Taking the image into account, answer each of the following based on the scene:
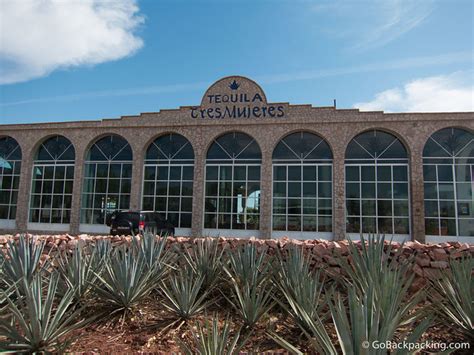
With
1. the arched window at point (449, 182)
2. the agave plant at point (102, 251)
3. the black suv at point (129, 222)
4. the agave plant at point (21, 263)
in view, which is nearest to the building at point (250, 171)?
the arched window at point (449, 182)

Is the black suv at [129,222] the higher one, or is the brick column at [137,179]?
the brick column at [137,179]

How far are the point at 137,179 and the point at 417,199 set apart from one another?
1591 cm

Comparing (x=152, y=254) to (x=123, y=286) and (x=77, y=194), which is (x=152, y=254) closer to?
(x=123, y=286)

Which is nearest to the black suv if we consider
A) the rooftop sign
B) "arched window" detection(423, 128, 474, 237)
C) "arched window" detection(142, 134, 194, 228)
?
"arched window" detection(142, 134, 194, 228)

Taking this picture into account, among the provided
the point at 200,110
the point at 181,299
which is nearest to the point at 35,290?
the point at 181,299

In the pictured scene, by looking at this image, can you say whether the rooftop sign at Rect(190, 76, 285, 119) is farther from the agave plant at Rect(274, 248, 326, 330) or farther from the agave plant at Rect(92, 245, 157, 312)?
the agave plant at Rect(92, 245, 157, 312)

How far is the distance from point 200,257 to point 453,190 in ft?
56.3

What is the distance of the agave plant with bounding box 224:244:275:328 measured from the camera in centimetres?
398

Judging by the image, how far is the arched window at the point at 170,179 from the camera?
65.1 ft

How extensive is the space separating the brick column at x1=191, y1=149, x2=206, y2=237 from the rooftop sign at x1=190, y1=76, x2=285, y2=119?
2.53m

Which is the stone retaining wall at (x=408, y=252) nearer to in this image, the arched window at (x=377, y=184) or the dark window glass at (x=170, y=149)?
the arched window at (x=377, y=184)

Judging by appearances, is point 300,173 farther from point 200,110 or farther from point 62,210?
point 62,210

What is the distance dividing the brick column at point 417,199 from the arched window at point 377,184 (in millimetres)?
356

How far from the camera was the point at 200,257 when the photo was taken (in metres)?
5.46
